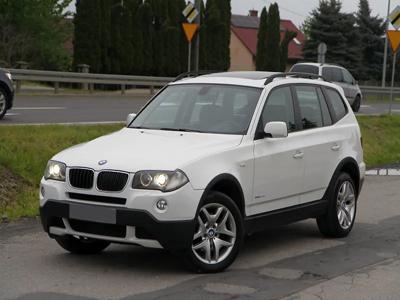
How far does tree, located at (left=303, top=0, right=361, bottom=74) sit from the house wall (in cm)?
1276

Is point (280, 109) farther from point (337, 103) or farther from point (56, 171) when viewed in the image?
point (56, 171)

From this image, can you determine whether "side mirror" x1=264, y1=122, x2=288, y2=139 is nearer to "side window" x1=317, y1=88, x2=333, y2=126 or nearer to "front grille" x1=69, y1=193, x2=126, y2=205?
"side window" x1=317, y1=88, x2=333, y2=126

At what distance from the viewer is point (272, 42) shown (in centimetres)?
5347

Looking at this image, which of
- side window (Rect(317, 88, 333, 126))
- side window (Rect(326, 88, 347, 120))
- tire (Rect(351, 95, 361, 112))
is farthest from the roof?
side window (Rect(317, 88, 333, 126))

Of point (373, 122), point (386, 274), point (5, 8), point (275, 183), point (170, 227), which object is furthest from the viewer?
point (5, 8)

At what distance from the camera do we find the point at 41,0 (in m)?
61.9

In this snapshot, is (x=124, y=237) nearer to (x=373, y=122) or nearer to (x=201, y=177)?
(x=201, y=177)

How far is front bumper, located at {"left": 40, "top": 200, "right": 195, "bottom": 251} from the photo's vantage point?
6.08 metres

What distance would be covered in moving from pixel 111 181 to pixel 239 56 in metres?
69.8

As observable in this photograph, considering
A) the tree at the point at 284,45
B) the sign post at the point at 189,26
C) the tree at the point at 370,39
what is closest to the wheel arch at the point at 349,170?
the sign post at the point at 189,26

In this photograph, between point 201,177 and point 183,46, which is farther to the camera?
point 183,46

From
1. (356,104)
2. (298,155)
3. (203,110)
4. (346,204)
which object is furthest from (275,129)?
(356,104)

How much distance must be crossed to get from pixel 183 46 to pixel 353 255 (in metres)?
36.0

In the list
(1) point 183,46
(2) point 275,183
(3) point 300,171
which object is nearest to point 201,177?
(2) point 275,183
